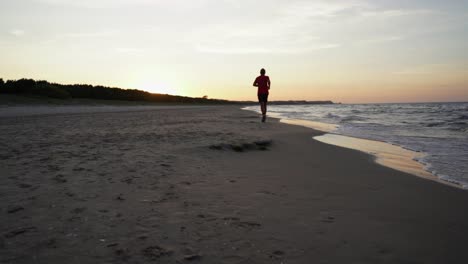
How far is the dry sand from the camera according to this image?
2170mm

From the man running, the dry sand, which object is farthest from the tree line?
the dry sand

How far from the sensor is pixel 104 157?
531 cm

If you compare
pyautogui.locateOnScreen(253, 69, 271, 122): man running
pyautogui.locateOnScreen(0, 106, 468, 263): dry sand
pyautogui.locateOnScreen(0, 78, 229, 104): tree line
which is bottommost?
pyautogui.locateOnScreen(0, 106, 468, 263): dry sand

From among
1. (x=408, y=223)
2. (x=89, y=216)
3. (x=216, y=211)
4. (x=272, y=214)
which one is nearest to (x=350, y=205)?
(x=408, y=223)

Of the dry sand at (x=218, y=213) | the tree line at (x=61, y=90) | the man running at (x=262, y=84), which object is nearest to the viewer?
the dry sand at (x=218, y=213)

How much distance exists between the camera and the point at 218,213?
9.41 feet

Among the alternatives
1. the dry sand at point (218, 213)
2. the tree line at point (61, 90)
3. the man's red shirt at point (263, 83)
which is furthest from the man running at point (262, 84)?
the tree line at point (61, 90)

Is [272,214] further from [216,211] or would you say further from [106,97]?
[106,97]

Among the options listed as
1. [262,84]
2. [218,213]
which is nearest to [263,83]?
[262,84]

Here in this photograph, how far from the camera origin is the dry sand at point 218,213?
7.12 ft

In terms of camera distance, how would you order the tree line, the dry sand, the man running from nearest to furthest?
the dry sand, the man running, the tree line

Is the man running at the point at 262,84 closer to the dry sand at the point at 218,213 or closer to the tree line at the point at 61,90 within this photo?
the dry sand at the point at 218,213

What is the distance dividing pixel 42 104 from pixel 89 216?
2794 centimetres

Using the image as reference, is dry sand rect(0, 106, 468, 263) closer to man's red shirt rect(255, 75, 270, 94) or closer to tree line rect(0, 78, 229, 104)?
man's red shirt rect(255, 75, 270, 94)
